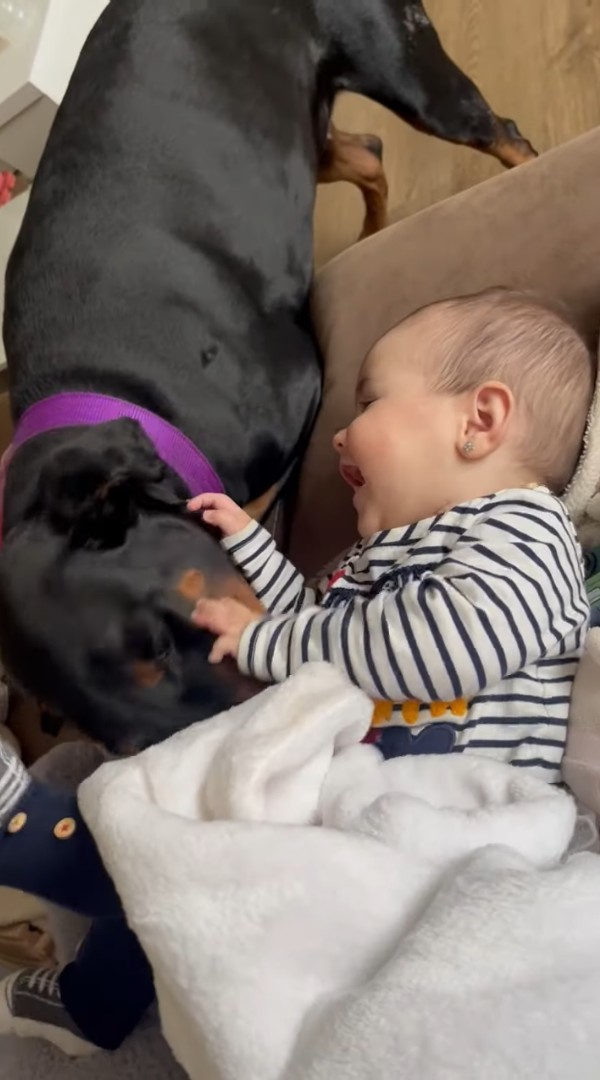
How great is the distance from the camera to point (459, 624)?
0.88m

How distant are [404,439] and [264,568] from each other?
224 millimetres

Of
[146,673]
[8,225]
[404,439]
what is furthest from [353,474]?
[8,225]

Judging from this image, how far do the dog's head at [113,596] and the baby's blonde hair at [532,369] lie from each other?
0.33 meters

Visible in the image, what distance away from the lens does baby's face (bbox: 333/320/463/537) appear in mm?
1034

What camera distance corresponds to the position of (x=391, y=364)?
1083 millimetres

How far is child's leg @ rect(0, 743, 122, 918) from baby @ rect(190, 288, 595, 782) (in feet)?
0.72

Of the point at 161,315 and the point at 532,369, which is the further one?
the point at 161,315

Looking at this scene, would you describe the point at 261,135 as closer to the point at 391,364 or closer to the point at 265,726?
the point at 391,364

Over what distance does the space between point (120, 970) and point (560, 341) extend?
747 millimetres

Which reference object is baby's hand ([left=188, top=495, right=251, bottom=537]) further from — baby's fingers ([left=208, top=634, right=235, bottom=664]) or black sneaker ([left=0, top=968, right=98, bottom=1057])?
black sneaker ([left=0, top=968, right=98, bottom=1057])

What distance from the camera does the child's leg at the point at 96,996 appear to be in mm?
899

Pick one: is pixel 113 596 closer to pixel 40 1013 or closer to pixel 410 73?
pixel 40 1013

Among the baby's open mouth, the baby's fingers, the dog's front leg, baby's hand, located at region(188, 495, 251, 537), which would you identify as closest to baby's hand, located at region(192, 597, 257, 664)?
the baby's fingers

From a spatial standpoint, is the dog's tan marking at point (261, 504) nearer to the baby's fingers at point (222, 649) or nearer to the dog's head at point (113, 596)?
the dog's head at point (113, 596)
